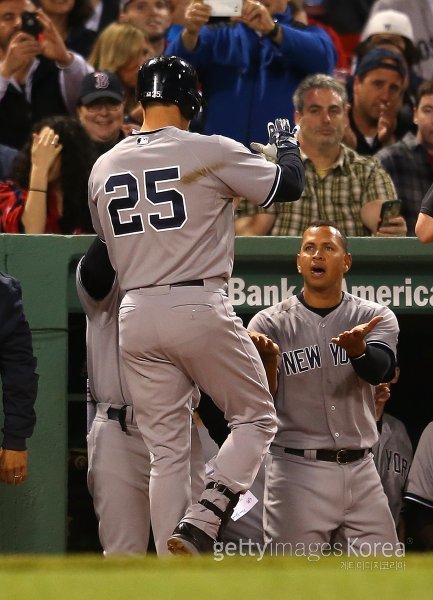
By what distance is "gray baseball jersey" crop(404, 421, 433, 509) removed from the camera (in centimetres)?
675

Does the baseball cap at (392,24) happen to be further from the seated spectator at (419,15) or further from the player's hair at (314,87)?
the player's hair at (314,87)

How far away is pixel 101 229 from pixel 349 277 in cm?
155

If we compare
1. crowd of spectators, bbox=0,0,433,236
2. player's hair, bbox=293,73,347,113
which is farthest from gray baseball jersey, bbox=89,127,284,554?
player's hair, bbox=293,73,347,113

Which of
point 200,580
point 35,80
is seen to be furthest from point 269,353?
point 35,80

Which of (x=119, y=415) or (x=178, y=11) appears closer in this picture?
(x=119, y=415)

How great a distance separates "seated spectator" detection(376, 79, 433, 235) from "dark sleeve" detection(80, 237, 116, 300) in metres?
2.38

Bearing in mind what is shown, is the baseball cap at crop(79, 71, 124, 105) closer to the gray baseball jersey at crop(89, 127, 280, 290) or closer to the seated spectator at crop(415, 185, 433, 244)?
the gray baseball jersey at crop(89, 127, 280, 290)

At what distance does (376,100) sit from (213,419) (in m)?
2.35

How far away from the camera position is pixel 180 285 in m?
5.17

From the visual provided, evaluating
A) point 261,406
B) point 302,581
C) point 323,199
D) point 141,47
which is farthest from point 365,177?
point 302,581

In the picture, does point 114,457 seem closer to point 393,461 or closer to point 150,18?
point 393,461

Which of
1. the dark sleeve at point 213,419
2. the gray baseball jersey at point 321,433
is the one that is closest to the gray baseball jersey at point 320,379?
the gray baseball jersey at point 321,433

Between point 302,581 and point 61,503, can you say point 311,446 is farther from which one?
point 302,581

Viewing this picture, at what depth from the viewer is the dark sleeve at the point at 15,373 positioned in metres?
5.61
